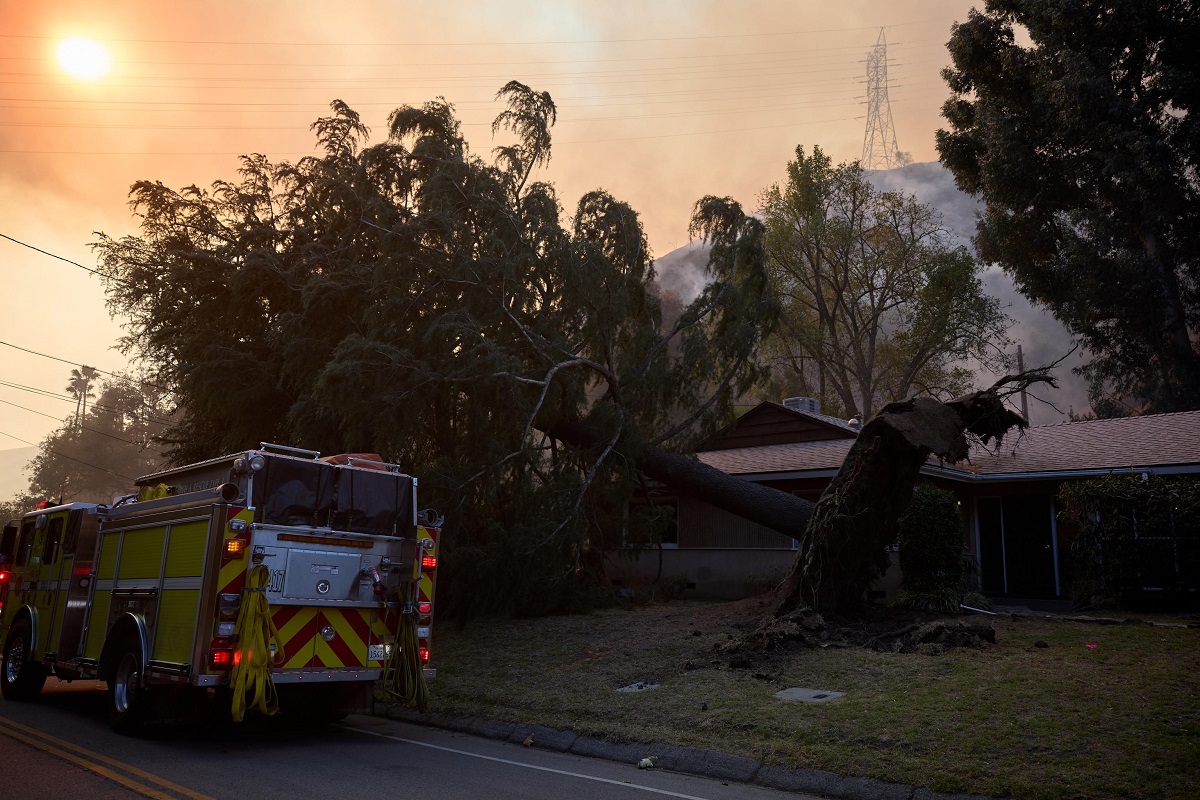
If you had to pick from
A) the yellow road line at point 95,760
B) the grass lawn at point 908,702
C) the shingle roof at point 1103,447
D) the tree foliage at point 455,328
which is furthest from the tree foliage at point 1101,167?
the yellow road line at point 95,760

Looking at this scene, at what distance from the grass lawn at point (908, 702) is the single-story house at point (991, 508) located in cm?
578

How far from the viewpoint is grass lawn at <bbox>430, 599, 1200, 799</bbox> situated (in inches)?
250

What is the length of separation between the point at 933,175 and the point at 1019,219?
138183 millimetres

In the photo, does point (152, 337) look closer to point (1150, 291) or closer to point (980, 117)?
point (980, 117)

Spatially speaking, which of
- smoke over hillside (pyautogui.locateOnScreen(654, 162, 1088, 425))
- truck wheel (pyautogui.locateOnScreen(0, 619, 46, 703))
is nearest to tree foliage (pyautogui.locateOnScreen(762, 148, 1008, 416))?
truck wheel (pyautogui.locateOnScreen(0, 619, 46, 703))

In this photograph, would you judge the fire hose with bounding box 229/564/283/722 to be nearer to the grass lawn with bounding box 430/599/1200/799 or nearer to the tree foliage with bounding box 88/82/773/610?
the grass lawn with bounding box 430/599/1200/799

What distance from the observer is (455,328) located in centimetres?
1486

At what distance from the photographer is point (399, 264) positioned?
52.3ft

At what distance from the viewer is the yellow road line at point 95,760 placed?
19.7 feet

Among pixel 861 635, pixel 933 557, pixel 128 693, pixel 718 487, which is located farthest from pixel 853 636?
pixel 128 693

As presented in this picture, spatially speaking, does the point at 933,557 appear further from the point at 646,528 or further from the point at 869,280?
the point at 869,280

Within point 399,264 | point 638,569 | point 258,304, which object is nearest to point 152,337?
point 258,304

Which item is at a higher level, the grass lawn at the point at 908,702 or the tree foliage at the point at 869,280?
the tree foliage at the point at 869,280

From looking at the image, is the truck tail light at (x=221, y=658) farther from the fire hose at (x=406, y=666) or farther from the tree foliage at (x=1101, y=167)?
the tree foliage at (x=1101, y=167)
